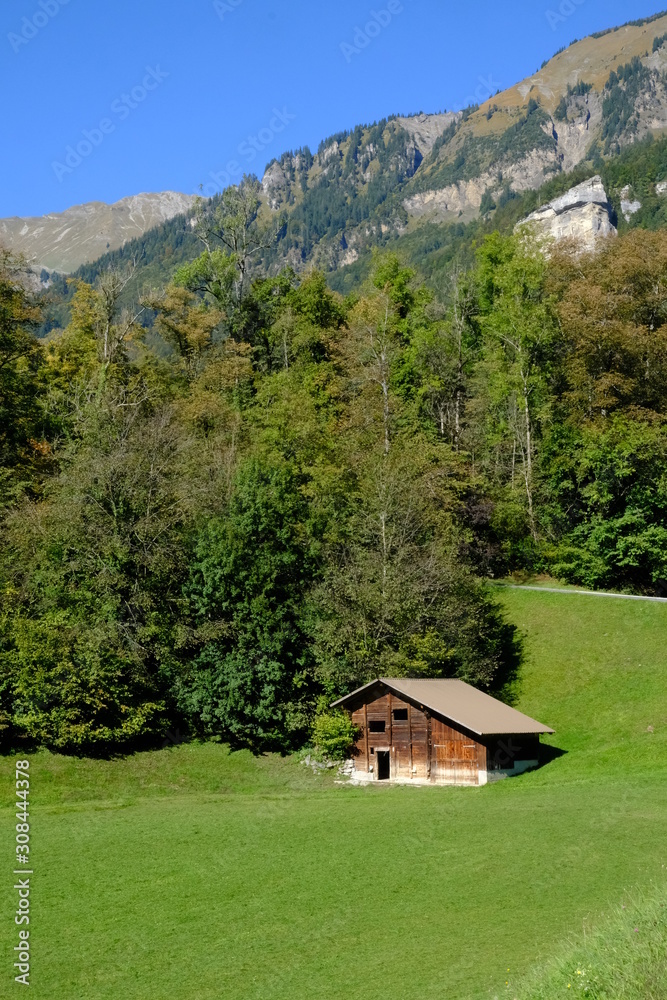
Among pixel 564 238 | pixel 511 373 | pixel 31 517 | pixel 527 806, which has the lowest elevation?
pixel 527 806

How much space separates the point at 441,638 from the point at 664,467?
1955cm

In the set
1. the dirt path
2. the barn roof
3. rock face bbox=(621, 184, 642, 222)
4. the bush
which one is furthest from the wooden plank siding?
rock face bbox=(621, 184, 642, 222)

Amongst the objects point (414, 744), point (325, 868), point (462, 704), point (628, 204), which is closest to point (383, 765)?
point (414, 744)

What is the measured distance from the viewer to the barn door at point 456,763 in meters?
38.9

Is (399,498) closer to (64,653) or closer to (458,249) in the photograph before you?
(64,653)

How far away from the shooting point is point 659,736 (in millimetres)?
39156

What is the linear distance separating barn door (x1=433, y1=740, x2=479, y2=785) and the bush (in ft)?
13.9

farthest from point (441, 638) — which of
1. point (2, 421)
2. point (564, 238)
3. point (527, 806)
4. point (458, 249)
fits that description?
point (458, 249)

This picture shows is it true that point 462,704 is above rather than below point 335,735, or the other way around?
above

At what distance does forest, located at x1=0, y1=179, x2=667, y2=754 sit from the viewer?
1758 inches

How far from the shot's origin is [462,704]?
40.6 meters

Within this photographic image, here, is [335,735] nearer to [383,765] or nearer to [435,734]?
[383,765]

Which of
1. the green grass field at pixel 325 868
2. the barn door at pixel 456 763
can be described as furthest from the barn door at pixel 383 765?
the barn door at pixel 456 763

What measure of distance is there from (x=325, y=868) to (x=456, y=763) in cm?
1561
